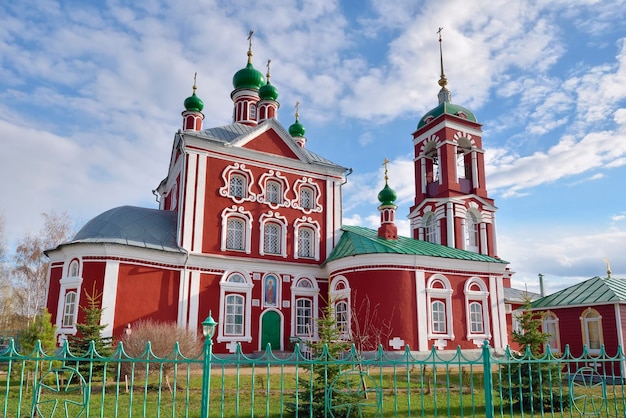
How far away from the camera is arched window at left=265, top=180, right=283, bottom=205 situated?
20.1m

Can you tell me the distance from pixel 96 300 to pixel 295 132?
46.0ft

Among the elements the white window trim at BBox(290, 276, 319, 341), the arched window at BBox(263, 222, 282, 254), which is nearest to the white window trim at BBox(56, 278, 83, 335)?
the arched window at BBox(263, 222, 282, 254)

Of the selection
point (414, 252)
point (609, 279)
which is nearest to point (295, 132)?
point (414, 252)

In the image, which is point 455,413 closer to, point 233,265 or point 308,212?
point 233,265

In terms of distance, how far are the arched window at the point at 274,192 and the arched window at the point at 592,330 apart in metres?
→ 11.5

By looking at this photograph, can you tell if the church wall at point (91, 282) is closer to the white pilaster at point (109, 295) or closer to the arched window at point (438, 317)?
the white pilaster at point (109, 295)

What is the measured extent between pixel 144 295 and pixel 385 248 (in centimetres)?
857

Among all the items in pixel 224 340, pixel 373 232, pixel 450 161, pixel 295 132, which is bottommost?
pixel 224 340

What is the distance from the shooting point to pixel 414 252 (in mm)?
18656

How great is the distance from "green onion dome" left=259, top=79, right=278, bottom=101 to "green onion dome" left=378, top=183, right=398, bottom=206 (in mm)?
6737

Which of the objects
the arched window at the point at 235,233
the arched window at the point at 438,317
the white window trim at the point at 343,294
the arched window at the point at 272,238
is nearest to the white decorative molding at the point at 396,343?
the white window trim at the point at 343,294

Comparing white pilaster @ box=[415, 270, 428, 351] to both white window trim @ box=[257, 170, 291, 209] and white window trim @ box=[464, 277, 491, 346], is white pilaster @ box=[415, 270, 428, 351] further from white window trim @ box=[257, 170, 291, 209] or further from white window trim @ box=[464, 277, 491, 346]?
white window trim @ box=[257, 170, 291, 209]

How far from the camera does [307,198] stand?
829 inches

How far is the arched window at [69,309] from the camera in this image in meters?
16.0
